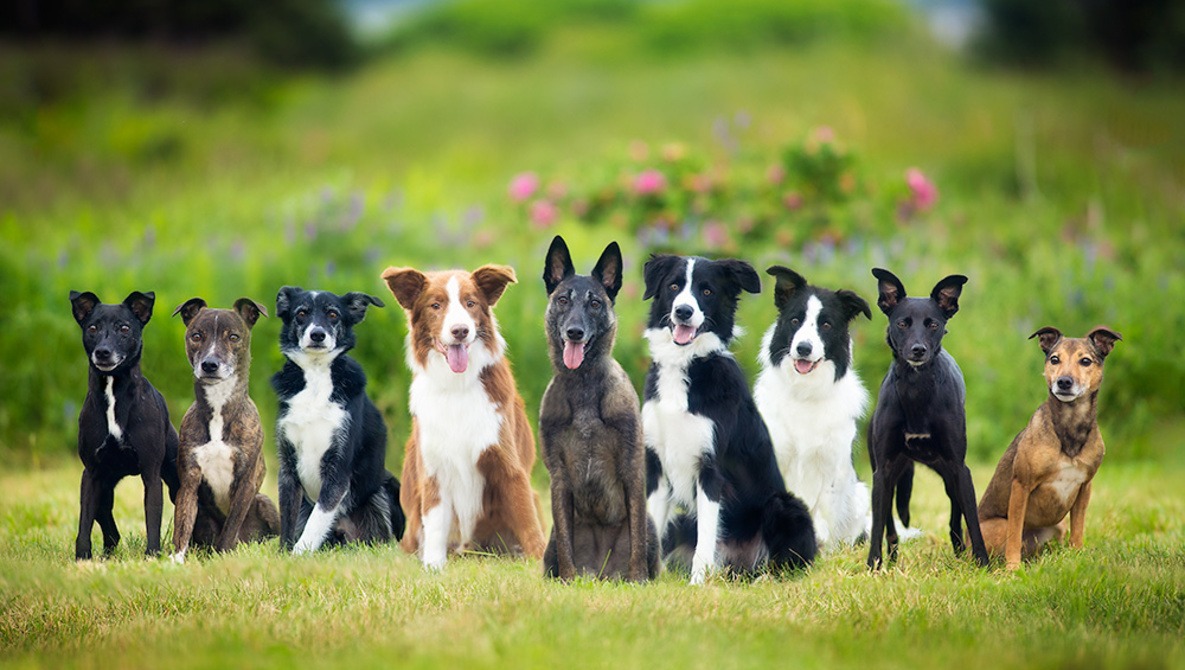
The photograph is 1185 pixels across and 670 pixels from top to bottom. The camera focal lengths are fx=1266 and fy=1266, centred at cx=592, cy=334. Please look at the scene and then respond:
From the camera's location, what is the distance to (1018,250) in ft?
40.8

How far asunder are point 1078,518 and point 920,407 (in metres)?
1.08

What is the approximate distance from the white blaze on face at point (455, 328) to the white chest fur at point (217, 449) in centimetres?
104

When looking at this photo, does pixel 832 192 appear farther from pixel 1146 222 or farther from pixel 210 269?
pixel 210 269

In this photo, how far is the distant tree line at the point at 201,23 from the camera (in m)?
21.8

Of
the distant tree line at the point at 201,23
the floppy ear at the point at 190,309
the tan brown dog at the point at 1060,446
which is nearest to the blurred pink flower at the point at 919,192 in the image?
the tan brown dog at the point at 1060,446

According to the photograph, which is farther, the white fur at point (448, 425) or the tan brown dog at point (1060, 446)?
the white fur at point (448, 425)

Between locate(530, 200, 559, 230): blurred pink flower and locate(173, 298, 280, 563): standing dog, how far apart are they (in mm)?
6719

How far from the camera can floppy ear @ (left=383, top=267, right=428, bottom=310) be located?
242 inches

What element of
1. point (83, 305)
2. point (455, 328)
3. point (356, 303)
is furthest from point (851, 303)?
point (83, 305)

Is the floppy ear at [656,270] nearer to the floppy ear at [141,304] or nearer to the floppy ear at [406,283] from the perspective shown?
the floppy ear at [406,283]

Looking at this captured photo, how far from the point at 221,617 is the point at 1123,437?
7.22 m

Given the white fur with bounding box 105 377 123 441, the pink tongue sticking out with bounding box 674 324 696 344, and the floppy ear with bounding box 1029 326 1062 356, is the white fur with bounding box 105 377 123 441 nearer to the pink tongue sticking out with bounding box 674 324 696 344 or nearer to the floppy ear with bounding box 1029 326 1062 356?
the pink tongue sticking out with bounding box 674 324 696 344

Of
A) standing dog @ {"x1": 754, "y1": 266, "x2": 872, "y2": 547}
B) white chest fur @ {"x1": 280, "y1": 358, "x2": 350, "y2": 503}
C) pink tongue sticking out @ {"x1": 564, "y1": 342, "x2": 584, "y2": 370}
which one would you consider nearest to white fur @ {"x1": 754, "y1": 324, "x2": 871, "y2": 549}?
standing dog @ {"x1": 754, "y1": 266, "x2": 872, "y2": 547}

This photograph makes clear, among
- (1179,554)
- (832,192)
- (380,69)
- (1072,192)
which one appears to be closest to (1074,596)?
(1179,554)
